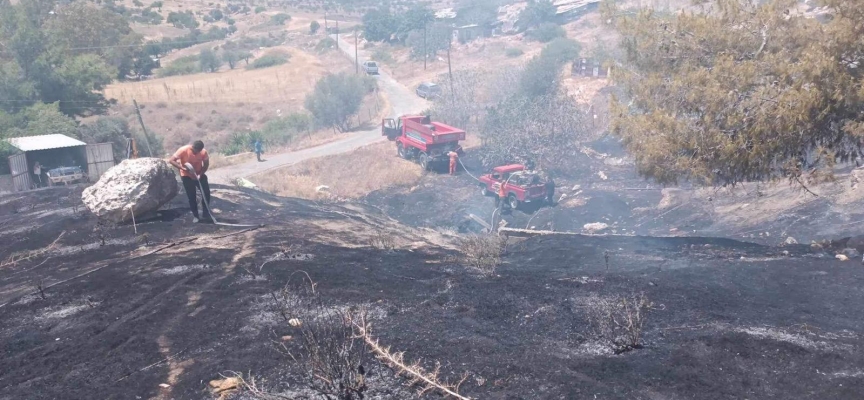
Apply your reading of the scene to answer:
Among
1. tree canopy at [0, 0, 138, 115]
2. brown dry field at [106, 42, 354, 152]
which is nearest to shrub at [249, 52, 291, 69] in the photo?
brown dry field at [106, 42, 354, 152]

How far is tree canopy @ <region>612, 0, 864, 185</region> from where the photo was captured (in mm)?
9609

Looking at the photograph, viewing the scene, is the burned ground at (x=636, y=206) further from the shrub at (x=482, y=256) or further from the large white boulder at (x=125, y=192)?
the large white boulder at (x=125, y=192)

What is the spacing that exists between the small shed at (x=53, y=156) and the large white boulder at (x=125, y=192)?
12.3m

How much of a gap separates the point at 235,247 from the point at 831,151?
1039 centimetres

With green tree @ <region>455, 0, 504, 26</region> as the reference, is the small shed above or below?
below

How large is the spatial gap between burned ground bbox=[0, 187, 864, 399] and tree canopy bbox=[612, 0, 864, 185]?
185cm

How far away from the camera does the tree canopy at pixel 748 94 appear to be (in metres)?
9.61

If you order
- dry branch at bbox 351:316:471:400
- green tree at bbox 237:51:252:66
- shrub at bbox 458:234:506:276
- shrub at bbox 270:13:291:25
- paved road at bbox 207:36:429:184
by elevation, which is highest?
shrub at bbox 270:13:291:25

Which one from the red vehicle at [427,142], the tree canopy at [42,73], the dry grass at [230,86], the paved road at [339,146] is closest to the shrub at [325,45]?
the dry grass at [230,86]

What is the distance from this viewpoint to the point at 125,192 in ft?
41.0

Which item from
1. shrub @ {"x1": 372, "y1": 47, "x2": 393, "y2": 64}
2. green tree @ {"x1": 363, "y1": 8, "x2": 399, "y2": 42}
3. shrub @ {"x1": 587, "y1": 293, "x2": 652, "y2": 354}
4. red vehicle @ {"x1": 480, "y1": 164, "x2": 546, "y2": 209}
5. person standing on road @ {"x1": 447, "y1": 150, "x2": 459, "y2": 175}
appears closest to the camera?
shrub @ {"x1": 587, "y1": 293, "x2": 652, "y2": 354}

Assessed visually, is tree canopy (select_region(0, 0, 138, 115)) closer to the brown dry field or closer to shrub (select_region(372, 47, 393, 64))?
the brown dry field

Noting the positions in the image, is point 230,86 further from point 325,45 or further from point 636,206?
point 636,206

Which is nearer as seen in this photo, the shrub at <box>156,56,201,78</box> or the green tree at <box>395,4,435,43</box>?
the shrub at <box>156,56,201,78</box>
